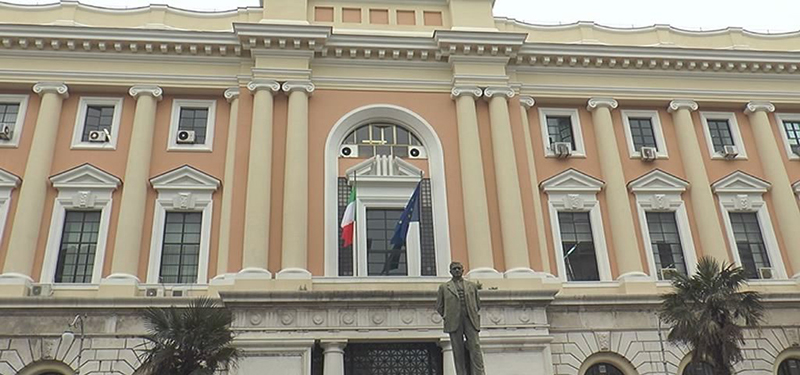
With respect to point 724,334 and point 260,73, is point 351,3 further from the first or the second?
point 724,334

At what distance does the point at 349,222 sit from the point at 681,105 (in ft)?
40.2

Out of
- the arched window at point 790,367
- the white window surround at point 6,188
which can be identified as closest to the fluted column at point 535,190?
the arched window at point 790,367

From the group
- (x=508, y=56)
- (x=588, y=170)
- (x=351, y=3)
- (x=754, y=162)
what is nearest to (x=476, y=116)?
(x=508, y=56)

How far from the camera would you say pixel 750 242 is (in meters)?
21.9

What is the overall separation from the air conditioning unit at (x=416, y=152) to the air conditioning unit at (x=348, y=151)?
1.73 meters

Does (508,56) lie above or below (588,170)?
above

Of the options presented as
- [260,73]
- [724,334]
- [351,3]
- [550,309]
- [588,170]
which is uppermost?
[351,3]

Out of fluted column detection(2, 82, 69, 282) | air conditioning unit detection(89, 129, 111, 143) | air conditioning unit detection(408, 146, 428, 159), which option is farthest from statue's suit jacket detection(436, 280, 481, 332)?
air conditioning unit detection(89, 129, 111, 143)

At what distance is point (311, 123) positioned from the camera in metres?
21.5

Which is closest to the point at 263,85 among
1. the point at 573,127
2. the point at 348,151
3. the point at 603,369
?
the point at 348,151

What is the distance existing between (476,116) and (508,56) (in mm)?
2439

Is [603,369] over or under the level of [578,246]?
under

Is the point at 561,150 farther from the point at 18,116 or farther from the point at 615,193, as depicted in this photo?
the point at 18,116

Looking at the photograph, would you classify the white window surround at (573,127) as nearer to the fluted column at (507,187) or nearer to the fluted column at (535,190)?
the fluted column at (535,190)
